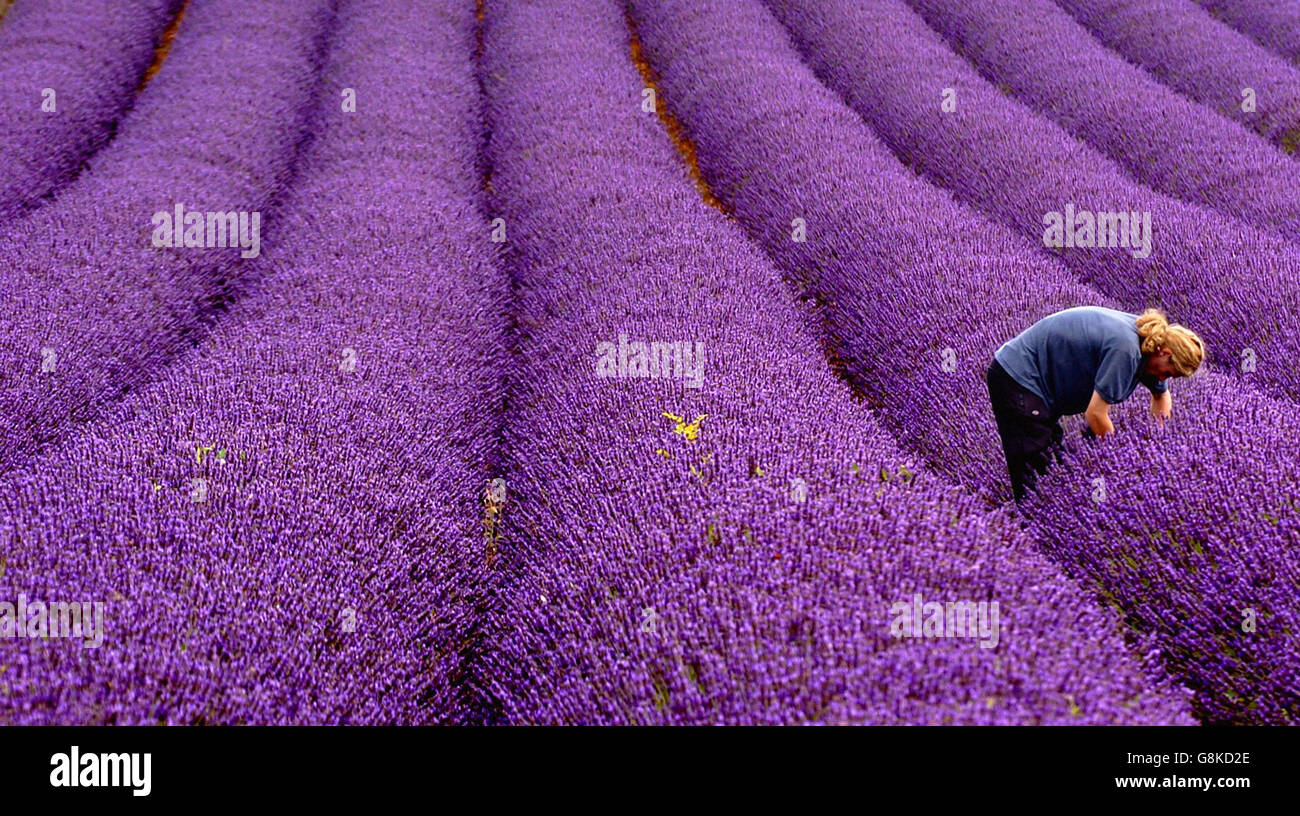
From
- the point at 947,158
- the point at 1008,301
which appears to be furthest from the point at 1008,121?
the point at 1008,301

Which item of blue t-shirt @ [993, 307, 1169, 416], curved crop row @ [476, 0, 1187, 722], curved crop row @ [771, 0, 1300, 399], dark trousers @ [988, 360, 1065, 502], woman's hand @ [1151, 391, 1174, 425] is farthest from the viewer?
curved crop row @ [771, 0, 1300, 399]

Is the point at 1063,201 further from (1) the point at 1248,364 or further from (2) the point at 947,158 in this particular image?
(1) the point at 1248,364

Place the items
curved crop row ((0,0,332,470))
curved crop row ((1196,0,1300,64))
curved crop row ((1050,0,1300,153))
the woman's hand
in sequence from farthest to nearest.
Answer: curved crop row ((1196,0,1300,64)) < curved crop row ((1050,0,1300,153)) < curved crop row ((0,0,332,470)) < the woman's hand

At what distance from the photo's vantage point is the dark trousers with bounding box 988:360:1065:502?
9.21 feet

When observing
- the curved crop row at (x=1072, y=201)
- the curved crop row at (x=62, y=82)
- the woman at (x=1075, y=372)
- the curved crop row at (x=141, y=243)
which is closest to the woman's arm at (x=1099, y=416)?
the woman at (x=1075, y=372)

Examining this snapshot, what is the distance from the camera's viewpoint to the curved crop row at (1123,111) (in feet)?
16.8

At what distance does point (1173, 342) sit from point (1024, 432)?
1.75ft

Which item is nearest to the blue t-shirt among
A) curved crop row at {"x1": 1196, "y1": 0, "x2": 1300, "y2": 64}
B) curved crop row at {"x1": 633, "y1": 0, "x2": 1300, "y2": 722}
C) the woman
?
the woman

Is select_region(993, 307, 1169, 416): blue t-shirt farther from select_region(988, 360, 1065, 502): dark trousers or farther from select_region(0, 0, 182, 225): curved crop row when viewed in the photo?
select_region(0, 0, 182, 225): curved crop row

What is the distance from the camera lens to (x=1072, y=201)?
4.88 m

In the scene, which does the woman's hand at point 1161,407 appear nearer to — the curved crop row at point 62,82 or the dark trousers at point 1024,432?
the dark trousers at point 1024,432

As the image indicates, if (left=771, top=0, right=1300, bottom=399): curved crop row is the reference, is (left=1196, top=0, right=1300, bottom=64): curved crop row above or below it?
above

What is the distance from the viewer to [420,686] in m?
2.03

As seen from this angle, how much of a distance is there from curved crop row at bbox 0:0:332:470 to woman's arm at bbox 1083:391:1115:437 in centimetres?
366
